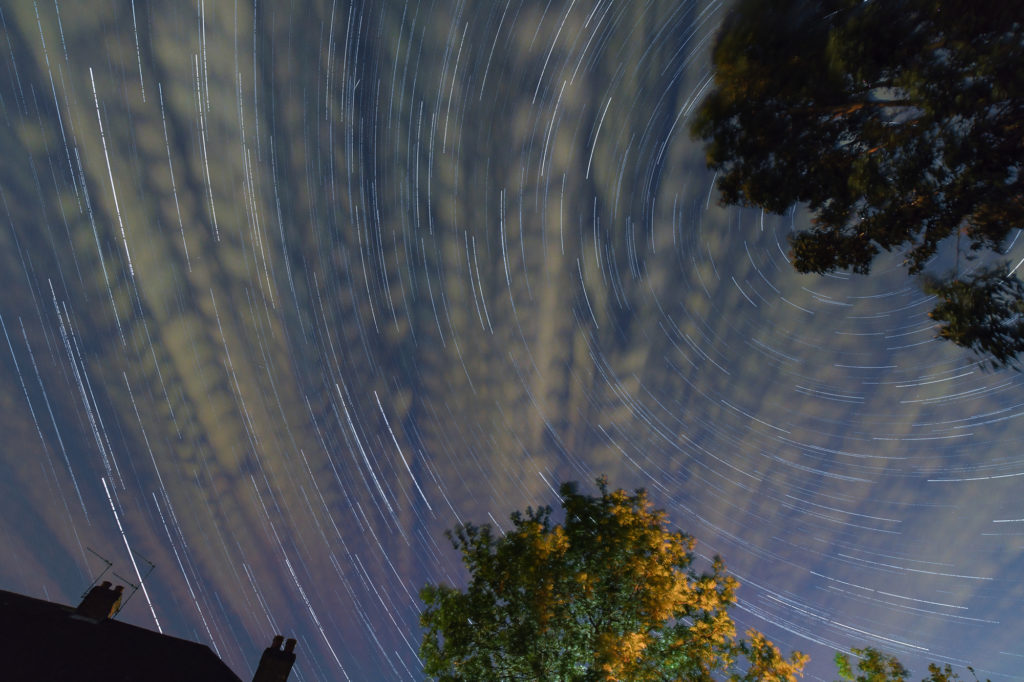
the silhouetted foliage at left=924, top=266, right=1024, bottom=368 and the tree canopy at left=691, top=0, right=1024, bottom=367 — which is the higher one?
the tree canopy at left=691, top=0, right=1024, bottom=367

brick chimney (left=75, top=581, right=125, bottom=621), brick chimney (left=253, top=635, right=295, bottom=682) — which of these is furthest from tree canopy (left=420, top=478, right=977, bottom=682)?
brick chimney (left=75, top=581, right=125, bottom=621)

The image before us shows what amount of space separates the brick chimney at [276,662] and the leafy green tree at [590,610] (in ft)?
18.8

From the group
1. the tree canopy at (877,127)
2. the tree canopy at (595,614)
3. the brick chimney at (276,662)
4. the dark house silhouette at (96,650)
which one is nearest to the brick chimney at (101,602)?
the dark house silhouette at (96,650)

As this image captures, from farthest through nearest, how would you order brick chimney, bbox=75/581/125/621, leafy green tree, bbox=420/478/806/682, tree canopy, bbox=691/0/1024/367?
brick chimney, bbox=75/581/125/621, leafy green tree, bbox=420/478/806/682, tree canopy, bbox=691/0/1024/367

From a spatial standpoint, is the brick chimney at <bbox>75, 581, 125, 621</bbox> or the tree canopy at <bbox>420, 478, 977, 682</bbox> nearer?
the tree canopy at <bbox>420, 478, 977, 682</bbox>

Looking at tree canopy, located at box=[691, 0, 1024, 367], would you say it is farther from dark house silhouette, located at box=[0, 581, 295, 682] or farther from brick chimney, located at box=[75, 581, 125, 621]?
brick chimney, located at box=[75, 581, 125, 621]

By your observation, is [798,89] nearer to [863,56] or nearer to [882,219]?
[863,56]

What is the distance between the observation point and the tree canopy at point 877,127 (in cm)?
695

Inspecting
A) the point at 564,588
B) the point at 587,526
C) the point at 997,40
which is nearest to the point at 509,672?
the point at 564,588

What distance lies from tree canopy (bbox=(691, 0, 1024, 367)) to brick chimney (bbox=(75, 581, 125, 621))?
2462cm

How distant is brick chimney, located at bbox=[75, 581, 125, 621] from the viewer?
14727 millimetres

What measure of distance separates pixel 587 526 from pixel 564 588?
6.20ft

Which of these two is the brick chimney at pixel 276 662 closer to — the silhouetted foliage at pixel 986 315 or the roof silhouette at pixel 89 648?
the roof silhouette at pixel 89 648

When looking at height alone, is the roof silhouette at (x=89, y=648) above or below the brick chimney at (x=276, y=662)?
below
